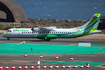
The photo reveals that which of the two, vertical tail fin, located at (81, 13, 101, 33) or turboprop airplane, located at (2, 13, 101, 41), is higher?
vertical tail fin, located at (81, 13, 101, 33)

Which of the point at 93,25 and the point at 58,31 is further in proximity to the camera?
the point at 58,31

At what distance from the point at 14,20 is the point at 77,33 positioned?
48.7 m

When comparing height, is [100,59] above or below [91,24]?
below

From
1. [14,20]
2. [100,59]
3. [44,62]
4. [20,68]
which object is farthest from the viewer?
[14,20]

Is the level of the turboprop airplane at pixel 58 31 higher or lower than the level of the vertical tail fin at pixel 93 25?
lower

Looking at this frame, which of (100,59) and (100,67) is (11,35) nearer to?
(100,59)

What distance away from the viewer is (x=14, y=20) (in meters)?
91.5

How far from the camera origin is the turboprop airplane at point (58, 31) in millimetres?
47656

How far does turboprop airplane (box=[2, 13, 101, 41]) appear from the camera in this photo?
47656 millimetres

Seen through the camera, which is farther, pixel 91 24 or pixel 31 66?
pixel 91 24

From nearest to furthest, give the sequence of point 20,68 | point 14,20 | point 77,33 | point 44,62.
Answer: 1. point 20,68
2. point 44,62
3. point 77,33
4. point 14,20

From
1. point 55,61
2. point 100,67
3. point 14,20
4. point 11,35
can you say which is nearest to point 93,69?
point 100,67

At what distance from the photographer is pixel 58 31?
160 ft

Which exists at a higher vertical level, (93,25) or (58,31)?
(93,25)
